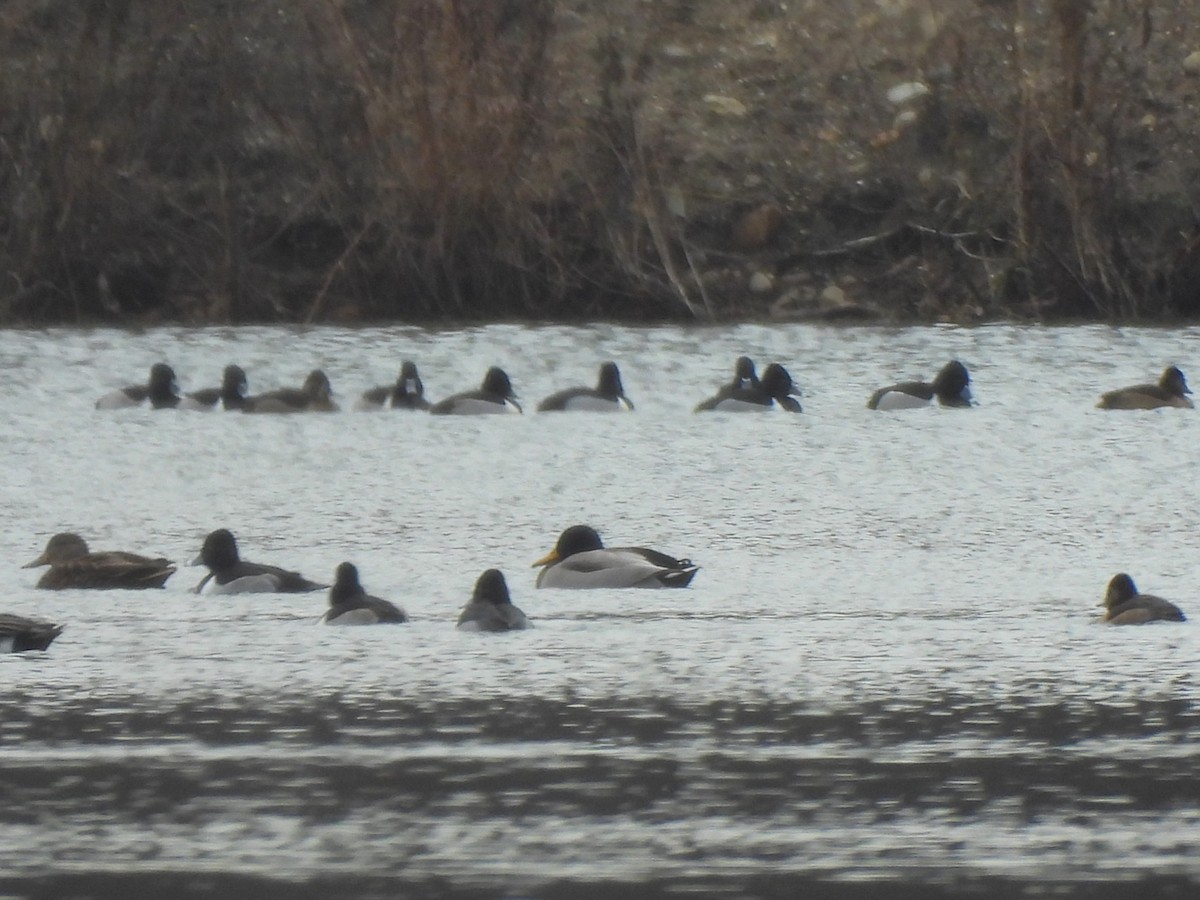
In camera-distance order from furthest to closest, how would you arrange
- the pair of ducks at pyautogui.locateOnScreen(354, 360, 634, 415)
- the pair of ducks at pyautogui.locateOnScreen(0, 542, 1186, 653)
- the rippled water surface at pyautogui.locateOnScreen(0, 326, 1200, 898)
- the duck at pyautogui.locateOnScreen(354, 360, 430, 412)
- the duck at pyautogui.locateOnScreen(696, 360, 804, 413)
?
the duck at pyautogui.locateOnScreen(354, 360, 430, 412)
the pair of ducks at pyautogui.locateOnScreen(354, 360, 634, 415)
the duck at pyautogui.locateOnScreen(696, 360, 804, 413)
the pair of ducks at pyautogui.locateOnScreen(0, 542, 1186, 653)
the rippled water surface at pyautogui.locateOnScreen(0, 326, 1200, 898)

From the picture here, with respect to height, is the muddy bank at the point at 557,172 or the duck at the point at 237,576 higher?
the muddy bank at the point at 557,172

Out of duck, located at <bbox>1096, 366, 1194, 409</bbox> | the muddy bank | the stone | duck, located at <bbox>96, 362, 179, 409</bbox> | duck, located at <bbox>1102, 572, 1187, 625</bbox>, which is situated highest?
the muddy bank

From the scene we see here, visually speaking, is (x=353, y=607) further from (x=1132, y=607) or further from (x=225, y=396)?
(x=225, y=396)

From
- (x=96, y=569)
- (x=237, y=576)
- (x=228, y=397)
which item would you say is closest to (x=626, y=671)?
(x=237, y=576)

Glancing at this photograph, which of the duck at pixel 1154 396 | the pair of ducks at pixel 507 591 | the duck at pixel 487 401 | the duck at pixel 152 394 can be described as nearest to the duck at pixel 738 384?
the duck at pixel 487 401

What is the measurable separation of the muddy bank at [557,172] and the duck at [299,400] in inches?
208

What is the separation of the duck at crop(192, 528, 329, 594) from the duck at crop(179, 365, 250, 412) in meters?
6.52

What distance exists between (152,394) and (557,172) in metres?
6.22

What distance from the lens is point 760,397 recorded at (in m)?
15.0

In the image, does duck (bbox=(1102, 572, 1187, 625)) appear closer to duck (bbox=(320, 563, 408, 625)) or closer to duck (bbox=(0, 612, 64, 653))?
duck (bbox=(320, 563, 408, 625))

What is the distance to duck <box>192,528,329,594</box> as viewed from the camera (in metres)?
8.88

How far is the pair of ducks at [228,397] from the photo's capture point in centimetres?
1526

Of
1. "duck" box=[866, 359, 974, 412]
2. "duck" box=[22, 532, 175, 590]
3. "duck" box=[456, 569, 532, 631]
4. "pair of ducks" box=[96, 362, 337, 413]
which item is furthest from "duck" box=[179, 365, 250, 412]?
"duck" box=[456, 569, 532, 631]

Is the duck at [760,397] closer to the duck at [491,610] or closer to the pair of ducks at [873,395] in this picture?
the pair of ducks at [873,395]
